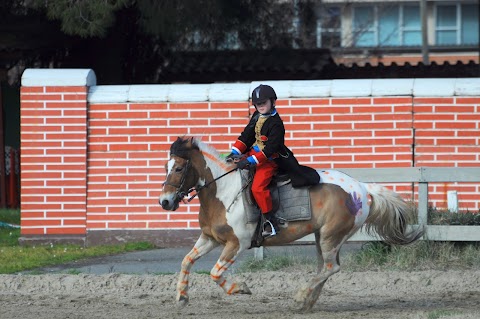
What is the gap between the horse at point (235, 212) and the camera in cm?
961

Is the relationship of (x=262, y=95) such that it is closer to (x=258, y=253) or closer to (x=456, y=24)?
(x=258, y=253)

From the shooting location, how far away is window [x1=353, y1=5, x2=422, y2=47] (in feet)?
143

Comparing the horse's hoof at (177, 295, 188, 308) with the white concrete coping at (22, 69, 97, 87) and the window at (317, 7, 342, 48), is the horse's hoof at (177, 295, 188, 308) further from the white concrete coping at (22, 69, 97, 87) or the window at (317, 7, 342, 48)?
Result: the window at (317, 7, 342, 48)

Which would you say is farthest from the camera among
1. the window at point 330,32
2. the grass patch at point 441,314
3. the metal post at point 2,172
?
the window at point 330,32

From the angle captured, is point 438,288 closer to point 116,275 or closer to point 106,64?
point 116,275

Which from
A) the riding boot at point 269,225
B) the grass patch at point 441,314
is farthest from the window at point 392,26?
A: the grass patch at point 441,314

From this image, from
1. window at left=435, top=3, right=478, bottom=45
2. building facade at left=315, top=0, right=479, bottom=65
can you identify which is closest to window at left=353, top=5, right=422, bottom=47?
building facade at left=315, top=0, right=479, bottom=65

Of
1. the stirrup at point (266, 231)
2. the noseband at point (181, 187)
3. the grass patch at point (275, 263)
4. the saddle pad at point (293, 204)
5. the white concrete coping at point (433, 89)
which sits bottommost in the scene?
the grass patch at point (275, 263)

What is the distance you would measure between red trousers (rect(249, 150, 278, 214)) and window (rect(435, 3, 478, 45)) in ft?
124

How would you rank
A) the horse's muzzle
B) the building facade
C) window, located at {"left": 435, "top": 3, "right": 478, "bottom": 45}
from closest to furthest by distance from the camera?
1. the horse's muzzle
2. the building facade
3. window, located at {"left": 435, "top": 3, "right": 478, "bottom": 45}

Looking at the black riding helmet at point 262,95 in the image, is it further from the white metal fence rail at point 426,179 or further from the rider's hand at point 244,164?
the white metal fence rail at point 426,179

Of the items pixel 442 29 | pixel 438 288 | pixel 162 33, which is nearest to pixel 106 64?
pixel 162 33

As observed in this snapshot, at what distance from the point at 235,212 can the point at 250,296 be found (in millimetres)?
1549

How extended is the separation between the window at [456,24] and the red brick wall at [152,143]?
32.8m
